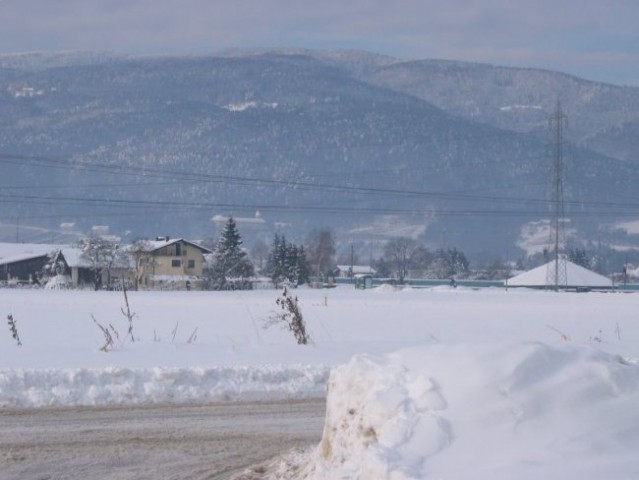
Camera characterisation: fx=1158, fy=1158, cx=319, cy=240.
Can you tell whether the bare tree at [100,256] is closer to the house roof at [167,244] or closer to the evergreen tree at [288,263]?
the house roof at [167,244]

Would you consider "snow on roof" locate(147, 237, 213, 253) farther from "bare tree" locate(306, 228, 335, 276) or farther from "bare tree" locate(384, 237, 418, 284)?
"bare tree" locate(384, 237, 418, 284)

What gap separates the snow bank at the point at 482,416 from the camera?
7008mm

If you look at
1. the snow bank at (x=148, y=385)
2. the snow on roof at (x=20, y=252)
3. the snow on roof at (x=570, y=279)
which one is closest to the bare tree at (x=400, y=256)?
the snow on roof at (x=570, y=279)

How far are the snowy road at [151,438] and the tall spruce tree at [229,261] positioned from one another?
88.0 metres

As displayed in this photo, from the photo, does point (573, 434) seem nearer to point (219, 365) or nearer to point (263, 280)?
point (219, 365)

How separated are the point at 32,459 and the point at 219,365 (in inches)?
240

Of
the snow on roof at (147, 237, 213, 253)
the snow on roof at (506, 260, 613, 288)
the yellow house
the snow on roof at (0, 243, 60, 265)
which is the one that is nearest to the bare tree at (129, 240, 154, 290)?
the yellow house

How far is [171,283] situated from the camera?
10356 centimetres

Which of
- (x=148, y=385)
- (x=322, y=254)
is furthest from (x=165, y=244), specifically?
(x=148, y=385)

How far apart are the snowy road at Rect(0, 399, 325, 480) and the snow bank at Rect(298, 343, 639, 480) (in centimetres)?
191

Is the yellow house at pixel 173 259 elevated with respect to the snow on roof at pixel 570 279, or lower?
elevated

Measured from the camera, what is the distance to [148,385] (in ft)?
46.0

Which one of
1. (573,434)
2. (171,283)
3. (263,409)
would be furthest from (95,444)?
(171,283)

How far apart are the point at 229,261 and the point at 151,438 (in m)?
92.6
